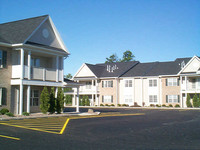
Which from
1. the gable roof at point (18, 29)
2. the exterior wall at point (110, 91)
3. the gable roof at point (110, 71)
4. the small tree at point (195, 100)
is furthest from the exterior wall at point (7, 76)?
the small tree at point (195, 100)

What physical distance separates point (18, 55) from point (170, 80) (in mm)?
30716

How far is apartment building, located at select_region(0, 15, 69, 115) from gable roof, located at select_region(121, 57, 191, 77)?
25.5m

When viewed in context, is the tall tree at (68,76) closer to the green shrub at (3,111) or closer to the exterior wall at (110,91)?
the exterior wall at (110,91)

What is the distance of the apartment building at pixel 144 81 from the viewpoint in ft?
149

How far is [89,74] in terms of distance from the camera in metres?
52.4

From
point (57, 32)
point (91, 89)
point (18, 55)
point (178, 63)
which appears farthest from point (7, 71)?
point (178, 63)

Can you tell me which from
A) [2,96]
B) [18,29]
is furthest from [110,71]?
[2,96]

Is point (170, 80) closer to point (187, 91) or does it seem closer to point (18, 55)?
point (187, 91)

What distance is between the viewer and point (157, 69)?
1987 inches

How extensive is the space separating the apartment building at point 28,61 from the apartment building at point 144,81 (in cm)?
2458

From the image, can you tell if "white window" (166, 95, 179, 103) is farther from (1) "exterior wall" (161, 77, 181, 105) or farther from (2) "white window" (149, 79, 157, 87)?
(2) "white window" (149, 79, 157, 87)

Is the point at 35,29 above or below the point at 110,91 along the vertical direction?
above

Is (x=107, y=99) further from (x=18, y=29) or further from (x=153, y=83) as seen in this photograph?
(x=18, y=29)

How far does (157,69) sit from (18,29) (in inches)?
1239
